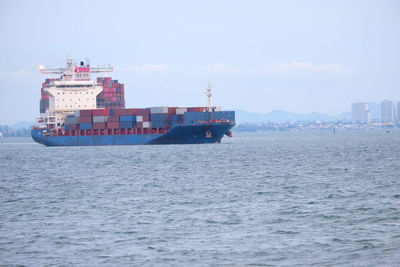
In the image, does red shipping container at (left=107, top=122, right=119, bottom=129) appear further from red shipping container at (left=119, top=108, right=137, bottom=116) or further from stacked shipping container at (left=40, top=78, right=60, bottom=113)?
stacked shipping container at (left=40, top=78, right=60, bottom=113)

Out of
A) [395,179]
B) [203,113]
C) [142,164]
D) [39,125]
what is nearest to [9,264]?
[395,179]

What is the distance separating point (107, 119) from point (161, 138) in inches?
308

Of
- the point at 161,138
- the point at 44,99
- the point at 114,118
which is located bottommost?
the point at 161,138

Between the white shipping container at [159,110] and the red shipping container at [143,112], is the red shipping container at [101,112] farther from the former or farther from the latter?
the white shipping container at [159,110]

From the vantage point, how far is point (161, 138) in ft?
271

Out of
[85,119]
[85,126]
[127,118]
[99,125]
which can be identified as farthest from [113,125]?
[85,126]

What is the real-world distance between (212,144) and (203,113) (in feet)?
45.9

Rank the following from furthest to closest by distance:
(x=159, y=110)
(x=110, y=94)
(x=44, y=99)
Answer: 1. (x=44, y=99)
2. (x=110, y=94)
3. (x=159, y=110)

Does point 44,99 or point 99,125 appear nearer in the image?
point 99,125

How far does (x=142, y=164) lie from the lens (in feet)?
172

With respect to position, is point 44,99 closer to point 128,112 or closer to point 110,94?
point 110,94

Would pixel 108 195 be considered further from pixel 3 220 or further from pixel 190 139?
pixel 190 139

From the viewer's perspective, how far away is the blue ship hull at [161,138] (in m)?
78.9

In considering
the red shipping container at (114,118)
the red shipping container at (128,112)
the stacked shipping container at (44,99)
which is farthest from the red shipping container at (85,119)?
the stacked shipping container at (44,99)
